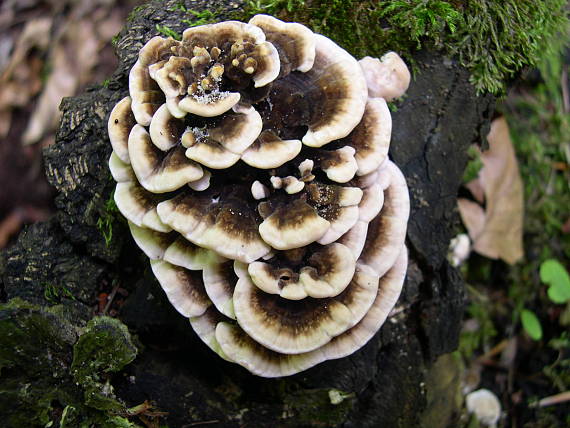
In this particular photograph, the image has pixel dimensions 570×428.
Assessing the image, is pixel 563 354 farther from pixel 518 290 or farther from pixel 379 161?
pixel 379 161

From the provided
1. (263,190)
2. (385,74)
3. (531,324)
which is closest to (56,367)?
(263,190)

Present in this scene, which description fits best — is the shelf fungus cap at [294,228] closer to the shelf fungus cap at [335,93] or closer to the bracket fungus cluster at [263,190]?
the bracket fungus cluster at [263,190]

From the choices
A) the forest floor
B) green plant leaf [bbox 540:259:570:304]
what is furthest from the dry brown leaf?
green plant leaf [bbox 540:259:570:304]

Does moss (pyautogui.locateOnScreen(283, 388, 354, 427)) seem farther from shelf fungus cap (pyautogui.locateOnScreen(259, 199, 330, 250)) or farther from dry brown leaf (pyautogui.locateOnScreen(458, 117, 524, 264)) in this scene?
dry brown leaf (pyautogui.locateOnScreen(458, 117, 524, 264))

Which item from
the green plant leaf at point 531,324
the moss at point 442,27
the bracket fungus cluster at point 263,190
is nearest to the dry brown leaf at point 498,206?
the green plant leaf at point 531,324

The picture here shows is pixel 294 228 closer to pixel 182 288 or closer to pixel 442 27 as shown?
pixel 182 288

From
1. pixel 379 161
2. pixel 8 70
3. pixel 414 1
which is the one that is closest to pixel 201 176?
pixel 379 161
